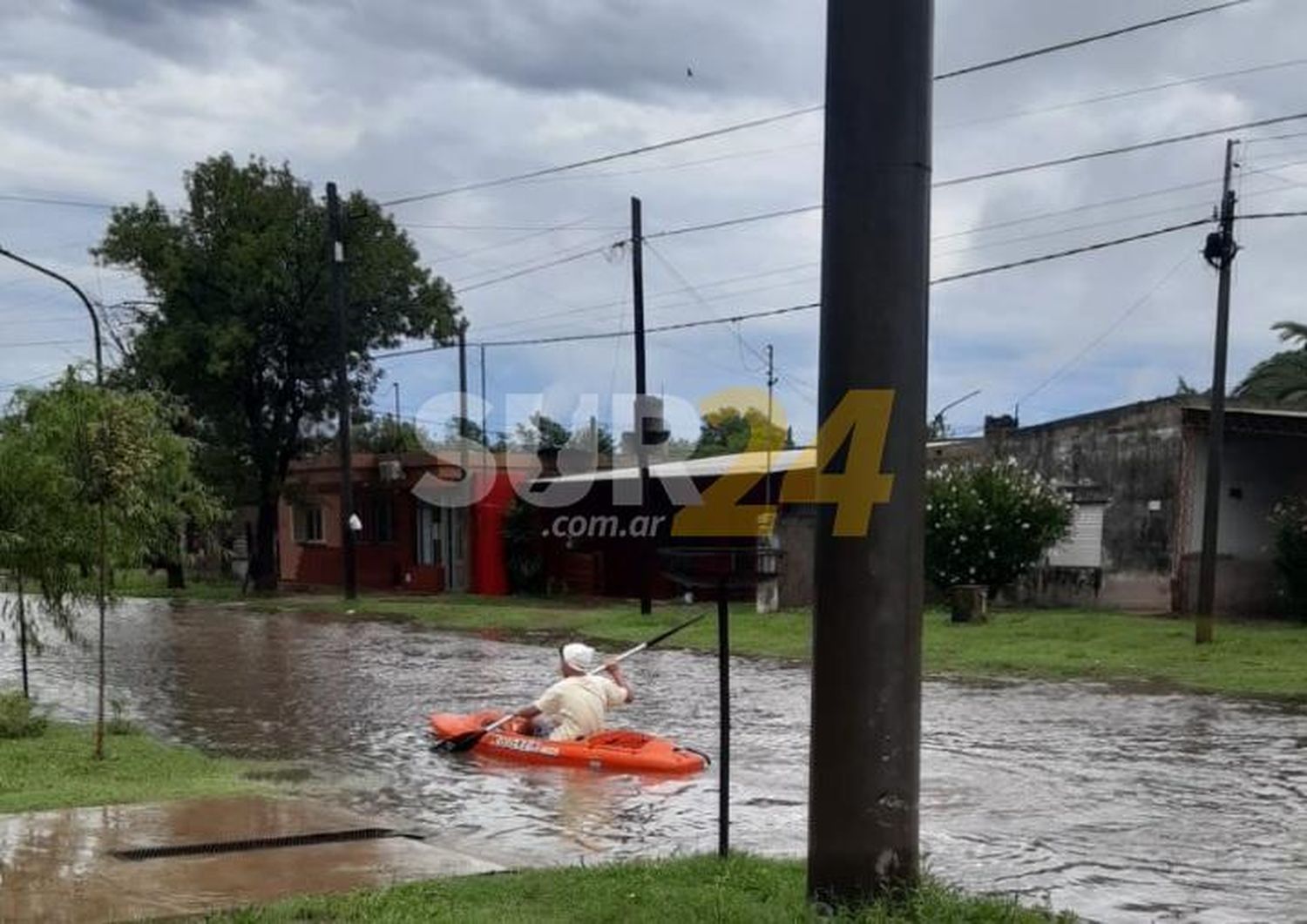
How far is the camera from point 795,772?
11703mm

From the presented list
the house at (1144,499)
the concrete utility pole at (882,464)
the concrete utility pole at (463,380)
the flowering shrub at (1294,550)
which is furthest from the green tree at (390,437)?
the concrete utility pole at (882,464)

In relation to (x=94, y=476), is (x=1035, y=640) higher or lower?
lower

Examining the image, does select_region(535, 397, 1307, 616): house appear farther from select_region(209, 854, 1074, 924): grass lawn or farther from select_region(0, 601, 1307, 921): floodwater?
select_region(209, 854, 1074, 924): grass lawn

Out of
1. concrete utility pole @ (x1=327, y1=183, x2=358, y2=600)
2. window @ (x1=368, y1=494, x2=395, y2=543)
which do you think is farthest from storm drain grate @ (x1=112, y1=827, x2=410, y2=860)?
window @ (x1=368, y1=494, x2=395, y2=543)

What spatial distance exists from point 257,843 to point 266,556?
106ft

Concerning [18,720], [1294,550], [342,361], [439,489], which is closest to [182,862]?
[18,720]

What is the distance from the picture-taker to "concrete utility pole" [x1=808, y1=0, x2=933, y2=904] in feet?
17.4

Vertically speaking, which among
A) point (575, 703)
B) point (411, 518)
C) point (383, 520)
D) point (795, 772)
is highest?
point (411, 518)

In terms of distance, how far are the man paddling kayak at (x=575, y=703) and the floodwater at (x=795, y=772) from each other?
635mm

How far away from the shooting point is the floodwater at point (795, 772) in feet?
27.3

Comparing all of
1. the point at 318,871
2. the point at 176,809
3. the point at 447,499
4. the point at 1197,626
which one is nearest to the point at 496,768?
the point at 176,809

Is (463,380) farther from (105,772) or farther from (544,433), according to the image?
(105,772)

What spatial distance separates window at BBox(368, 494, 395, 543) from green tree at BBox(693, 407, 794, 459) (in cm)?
983

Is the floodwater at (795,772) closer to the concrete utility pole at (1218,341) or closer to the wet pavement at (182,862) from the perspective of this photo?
the wet pavement at (182,862)
